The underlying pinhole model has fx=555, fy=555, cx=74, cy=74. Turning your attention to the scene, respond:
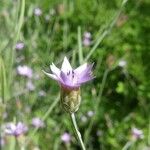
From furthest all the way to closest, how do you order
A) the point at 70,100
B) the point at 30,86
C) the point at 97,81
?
the point at 97,81 → the point at 30,86 → the point at 70,100

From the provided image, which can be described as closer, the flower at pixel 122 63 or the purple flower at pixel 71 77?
the purple flower at pixel 71 77

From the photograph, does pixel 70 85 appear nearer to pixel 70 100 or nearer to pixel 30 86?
pixel 70 100

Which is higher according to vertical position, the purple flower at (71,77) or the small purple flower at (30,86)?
the small purple flower at (30,86)

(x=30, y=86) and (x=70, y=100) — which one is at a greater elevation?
(x=30, y=86)

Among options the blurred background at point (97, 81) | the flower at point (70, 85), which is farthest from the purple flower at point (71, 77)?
the blurred background at point (97, 81)

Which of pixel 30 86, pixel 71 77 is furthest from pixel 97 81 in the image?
pixel 71 77

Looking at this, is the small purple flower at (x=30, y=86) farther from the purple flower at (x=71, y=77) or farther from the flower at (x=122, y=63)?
the purple flower at (x=71, y=77)

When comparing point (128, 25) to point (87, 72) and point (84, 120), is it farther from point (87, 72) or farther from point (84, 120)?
point (87, 72)

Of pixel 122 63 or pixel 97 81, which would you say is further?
pixel 97 81

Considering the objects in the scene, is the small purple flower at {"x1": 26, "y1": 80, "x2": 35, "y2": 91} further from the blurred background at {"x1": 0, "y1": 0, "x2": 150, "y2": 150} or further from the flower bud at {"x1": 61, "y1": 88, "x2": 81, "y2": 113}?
the flower bud at {"x1": 61, "y1": 88, "x2": 81, "y2": 113}
